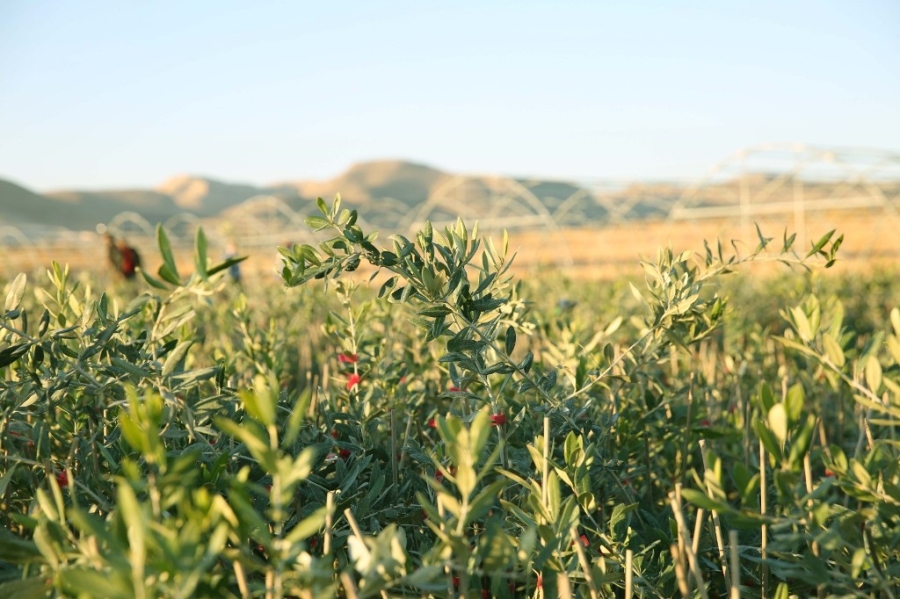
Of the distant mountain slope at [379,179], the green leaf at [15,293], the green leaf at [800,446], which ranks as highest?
the distant mountain slope at [379,179]

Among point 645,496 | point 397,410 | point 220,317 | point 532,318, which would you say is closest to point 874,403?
point 645,496

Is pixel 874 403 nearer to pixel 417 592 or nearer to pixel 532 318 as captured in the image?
pixel 417 592

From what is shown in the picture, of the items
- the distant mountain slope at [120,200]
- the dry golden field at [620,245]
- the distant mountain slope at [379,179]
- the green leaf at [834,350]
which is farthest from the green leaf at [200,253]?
the distant mountain slope at [379,179]

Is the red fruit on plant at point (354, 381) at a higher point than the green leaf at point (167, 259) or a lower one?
lower

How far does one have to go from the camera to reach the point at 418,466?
1.45 m

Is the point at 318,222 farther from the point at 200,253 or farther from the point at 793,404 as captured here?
the point at 793,404

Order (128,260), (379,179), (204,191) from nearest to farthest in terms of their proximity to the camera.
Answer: (128,260), (379,179), (204,191)

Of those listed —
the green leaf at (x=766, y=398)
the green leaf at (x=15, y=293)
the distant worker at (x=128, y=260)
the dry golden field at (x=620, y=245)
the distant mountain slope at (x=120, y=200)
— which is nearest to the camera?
the green leaf at (x=766, y=398)

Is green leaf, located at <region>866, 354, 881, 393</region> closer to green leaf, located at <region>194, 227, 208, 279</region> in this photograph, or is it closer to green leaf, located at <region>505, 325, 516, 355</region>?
green leaf, located at <region>505, 325, 516, 355</region>

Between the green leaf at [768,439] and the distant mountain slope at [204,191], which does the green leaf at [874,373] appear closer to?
the green leaf at [768,439]

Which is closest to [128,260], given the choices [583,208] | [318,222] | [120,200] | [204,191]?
[318,222]

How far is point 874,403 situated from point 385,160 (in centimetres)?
7856

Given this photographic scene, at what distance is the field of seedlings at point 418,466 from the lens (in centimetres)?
63

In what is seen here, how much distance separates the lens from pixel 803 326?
0.90 m
